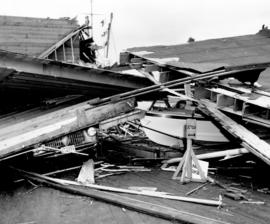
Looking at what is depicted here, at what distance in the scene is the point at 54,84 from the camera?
7965 millimetres

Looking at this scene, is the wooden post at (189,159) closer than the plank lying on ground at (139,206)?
No

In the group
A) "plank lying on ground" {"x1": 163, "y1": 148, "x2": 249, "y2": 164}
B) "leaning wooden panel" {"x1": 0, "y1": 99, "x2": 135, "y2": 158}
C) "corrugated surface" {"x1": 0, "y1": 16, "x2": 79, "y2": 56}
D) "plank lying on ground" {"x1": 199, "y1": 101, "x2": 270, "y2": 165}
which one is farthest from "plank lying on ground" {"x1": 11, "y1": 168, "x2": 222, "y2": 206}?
"corrugated surface" {"x1": 0, "y1": 16, "x2": 79, "y2": 56}

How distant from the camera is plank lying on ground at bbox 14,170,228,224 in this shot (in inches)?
183

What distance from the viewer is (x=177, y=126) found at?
858cm

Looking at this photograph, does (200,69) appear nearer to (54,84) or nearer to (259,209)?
(259,209)

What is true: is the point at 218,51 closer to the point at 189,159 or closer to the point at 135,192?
the point at 189,159

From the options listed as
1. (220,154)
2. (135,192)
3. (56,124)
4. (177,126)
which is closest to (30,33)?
(177,126)

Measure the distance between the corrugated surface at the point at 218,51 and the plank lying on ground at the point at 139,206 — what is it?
278 cm

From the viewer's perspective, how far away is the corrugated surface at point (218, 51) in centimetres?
714

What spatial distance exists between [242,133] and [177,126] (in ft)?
9.59

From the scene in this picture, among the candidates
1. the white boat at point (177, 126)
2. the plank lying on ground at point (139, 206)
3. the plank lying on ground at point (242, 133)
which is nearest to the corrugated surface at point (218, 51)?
the plank lying on ground at point (242, 133)

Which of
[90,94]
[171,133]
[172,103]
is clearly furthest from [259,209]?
[172,103]

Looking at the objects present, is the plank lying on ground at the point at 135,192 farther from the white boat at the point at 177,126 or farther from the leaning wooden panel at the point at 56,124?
the white boat at the point at 177,126

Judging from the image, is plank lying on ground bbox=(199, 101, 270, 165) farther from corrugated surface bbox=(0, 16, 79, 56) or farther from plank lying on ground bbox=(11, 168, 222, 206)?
corrugated surface bbox=(0, 16, 79, 56)
